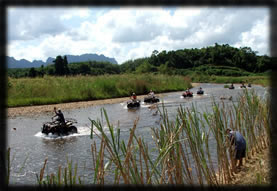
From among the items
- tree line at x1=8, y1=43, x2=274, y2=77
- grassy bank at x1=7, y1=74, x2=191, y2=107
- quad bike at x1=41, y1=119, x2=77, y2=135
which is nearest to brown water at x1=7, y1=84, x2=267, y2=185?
quad bike at x1=41, y1=119, x2=77, y2=135

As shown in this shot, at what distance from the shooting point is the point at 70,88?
33.1 metres

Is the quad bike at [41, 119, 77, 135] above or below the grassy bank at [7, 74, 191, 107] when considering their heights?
below

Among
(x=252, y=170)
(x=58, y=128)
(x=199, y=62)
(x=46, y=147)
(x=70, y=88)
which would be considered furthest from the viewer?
(x=199, y=62)

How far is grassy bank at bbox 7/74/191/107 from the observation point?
97.2 feet

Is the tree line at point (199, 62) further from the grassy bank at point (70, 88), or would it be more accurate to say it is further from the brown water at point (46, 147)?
the brown water at point (46, 147)

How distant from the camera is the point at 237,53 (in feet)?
373

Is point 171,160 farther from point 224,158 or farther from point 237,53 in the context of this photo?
point 237,53

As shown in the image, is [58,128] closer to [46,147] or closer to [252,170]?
[46,147]

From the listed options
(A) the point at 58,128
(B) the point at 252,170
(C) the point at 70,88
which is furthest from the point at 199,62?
(B) the point at 252,170

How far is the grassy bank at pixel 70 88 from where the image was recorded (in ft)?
97.2

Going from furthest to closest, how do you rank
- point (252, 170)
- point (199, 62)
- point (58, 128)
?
point (199, 62) < point (58, 128) < point (252, 170)

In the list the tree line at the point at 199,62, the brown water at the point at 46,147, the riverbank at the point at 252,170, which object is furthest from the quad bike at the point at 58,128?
the tree line at the point at 199,62

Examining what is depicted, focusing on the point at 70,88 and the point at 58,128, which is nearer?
the point at 58,128

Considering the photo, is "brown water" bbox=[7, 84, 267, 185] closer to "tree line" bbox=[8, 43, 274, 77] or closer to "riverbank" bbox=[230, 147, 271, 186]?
"riverbank" bbox=[230, 147, 271, 186]
